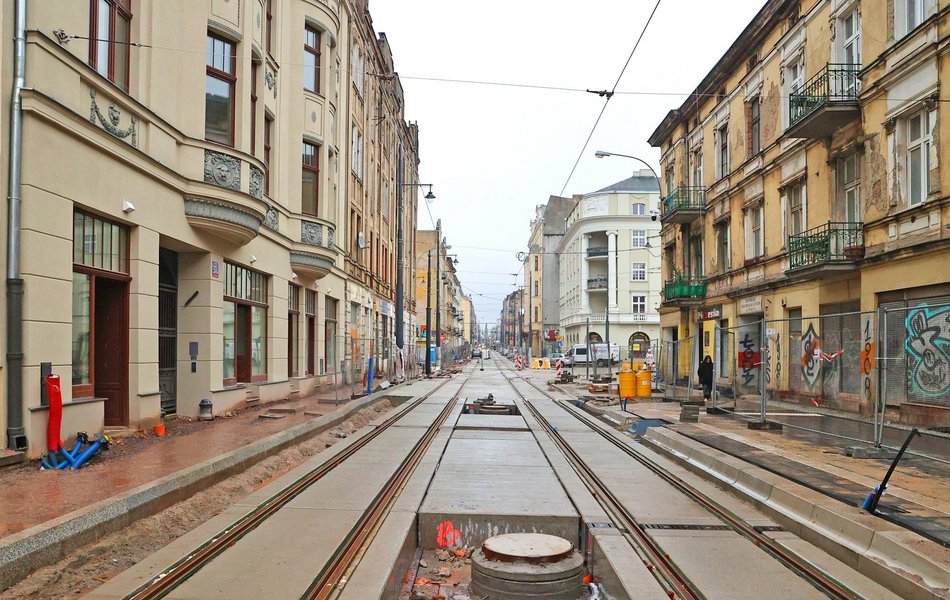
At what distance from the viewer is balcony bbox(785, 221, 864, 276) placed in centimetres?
1733

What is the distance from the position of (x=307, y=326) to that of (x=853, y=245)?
1602cm

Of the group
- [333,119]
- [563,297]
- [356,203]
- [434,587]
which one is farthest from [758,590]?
[563,297]

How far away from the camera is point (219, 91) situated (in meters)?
15.4

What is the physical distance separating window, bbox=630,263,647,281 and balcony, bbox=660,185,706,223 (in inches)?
1246

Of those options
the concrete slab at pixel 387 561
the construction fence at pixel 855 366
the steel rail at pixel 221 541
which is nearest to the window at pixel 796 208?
the construction fence at pixel 855 366

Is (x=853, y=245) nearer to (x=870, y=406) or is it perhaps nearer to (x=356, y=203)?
(x=870, y=406)

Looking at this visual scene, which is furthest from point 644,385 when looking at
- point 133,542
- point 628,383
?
point 133,542

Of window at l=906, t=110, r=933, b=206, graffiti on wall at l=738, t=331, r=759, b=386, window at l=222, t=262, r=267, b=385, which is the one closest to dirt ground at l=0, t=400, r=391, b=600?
window at l=222, t=262, r=267, b=385

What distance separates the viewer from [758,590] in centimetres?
544

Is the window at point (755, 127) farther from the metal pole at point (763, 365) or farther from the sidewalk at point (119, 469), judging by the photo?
the sidewalk at point (119, 469)

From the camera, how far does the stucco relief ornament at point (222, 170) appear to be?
14.3 meters

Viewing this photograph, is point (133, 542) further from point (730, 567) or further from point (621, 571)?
point (730, 567)

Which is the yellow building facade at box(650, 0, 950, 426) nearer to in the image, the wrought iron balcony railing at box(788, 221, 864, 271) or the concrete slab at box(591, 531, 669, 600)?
the wrought iron balcony railing at box(788, 221, 864, 271)

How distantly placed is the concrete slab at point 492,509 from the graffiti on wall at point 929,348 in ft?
16.1
